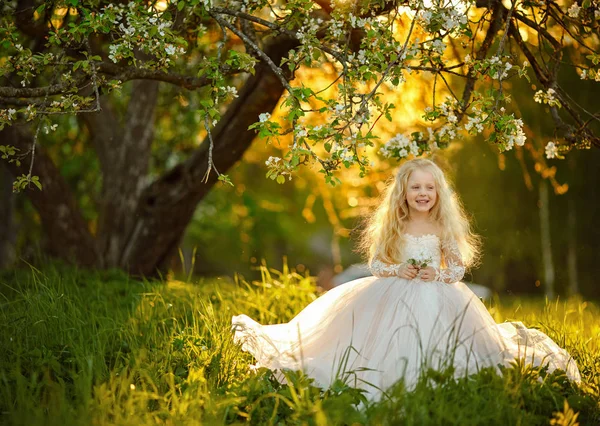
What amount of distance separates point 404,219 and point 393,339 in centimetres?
97

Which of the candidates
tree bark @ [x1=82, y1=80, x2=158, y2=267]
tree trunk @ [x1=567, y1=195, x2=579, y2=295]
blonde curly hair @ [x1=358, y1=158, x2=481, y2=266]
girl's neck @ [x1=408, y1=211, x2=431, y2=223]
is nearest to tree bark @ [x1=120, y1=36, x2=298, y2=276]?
tree bark @ [x1=82, y1=80, x2=158, y2=267]

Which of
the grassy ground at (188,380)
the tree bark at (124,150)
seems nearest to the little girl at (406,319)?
the grassy ground at (188,380)

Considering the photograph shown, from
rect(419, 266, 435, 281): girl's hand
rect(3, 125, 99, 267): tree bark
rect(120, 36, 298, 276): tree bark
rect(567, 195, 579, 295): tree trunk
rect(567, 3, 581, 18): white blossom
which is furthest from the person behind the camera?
rect(567, 195, 579, 295): tree trunk

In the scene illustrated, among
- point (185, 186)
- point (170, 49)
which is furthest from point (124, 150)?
point (170, 49)

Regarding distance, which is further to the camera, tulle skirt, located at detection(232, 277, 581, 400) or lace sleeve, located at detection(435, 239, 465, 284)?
lace sleeve, located at detection(435, 239, 465, 284)

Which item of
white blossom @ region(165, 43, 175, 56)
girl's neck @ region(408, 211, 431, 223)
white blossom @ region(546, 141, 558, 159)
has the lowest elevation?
girl's neck @ region(408, 211, 431, 223)

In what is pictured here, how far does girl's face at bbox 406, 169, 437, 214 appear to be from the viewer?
4668mm

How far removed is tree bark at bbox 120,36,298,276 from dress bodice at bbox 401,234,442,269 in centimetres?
303

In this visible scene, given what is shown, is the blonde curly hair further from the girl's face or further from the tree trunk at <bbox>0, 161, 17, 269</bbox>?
the tree trunk at <bbox>0, 161, 17, 269</bbox>

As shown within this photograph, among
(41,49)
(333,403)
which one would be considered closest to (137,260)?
(41,49)

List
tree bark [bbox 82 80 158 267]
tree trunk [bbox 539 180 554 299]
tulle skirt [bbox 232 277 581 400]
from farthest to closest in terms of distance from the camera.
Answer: tree trunk [bbox 539 180 554 299]
tree bark [bbox 82 80 158 267]
tulle skirt [bbox 232 277 581 400]

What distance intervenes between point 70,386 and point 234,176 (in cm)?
1306

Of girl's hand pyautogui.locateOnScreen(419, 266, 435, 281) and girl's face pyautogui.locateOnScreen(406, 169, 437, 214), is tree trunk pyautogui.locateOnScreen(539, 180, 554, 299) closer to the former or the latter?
girl's face pyautogui.locateOnScreen(406, 169, 437, 214)

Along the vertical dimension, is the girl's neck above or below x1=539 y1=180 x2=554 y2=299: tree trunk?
above
